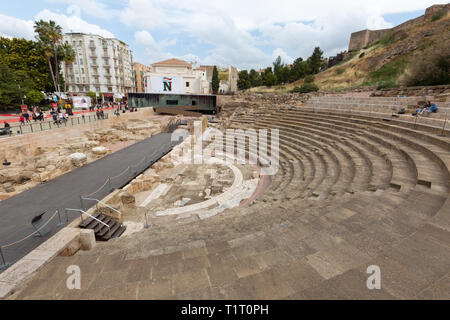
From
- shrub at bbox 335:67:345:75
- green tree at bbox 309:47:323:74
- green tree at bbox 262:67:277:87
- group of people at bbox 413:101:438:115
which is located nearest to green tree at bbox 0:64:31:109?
group of people at bbox 413:101:438:115

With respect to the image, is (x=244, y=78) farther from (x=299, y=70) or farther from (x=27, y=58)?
(x=27, y=58)

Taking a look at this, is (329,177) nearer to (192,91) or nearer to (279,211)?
(279,211)

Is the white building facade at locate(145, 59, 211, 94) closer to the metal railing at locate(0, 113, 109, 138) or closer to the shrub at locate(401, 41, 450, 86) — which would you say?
the metal railing at locate(0, 113, 109, 138)

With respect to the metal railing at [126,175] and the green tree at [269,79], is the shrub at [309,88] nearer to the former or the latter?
the green tree at [269,79]

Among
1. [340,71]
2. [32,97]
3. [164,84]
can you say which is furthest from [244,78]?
[32,97]

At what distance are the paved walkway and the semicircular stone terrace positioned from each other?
223cm

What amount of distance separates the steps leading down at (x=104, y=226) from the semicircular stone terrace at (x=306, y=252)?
52.2 inches

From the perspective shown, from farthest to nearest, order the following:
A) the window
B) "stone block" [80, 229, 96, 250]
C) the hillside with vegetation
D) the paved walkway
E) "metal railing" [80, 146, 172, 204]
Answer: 1. the window
2. the hillside with vegetation
3. "metal railing" [80, 146, 172, 204]
4. the paved walkway
5. "stone block" [80, 229, 96, 250]

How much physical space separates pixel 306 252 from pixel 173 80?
46.1 m

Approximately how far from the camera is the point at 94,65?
48.7 metres

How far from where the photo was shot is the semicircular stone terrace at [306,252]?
9.07 feet

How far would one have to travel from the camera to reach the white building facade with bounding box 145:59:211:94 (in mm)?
43188

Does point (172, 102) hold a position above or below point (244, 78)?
below

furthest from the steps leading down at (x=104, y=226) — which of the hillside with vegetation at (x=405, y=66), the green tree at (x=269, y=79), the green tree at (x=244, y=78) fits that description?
the green tree at (x=244, y=78)
